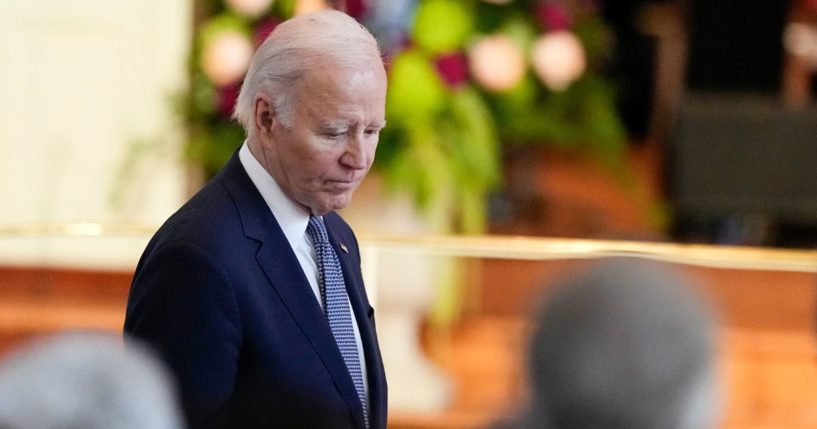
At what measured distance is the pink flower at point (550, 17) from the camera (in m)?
5.62

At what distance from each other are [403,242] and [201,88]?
139 centimetres

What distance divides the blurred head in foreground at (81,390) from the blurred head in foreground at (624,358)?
35 cm

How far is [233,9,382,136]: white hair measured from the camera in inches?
95.1

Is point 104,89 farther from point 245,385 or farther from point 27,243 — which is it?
point 245,385

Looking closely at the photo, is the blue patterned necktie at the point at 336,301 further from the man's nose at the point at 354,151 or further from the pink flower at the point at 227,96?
the pink flower at the point at 227,96

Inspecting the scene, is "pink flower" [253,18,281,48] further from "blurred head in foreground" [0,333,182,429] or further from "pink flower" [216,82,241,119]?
"blurred head in foreground" [0,333,182,429]

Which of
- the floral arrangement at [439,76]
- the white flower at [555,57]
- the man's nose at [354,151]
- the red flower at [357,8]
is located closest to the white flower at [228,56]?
the floral arrangement at [439,76]

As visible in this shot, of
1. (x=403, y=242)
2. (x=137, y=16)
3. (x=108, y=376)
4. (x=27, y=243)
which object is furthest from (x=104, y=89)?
(x=108, y=376)

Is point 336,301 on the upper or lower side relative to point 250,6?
lower

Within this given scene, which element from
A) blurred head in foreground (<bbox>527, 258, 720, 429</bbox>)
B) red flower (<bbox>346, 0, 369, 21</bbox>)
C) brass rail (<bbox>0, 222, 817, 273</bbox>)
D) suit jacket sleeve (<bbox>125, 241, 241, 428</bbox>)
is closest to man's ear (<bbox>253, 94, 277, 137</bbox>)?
suit jacket sleeve (<bbox>125, 241, 241, 428</bbox>)

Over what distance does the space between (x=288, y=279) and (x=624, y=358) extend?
3.37 feet

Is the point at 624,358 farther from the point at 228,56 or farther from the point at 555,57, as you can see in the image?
the point at 555,57

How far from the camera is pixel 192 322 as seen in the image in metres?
2.29

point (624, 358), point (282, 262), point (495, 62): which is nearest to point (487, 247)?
point (495, 62)
